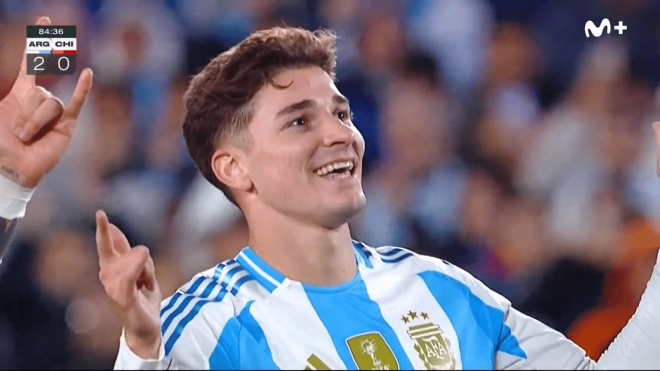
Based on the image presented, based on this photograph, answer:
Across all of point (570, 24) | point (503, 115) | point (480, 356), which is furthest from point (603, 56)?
point (480, 356)

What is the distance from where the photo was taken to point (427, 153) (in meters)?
2.60

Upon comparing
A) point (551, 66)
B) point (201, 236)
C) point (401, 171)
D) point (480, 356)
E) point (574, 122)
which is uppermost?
point (551, 66)

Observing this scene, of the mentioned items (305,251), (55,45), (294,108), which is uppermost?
(55,45)

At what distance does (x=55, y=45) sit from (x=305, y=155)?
0.88 meters

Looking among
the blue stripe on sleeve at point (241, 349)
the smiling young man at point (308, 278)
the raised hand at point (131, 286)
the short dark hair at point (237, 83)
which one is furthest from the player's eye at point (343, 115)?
the raised hand at point (131, 286)

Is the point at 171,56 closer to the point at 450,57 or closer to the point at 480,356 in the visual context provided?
the point at 450,57

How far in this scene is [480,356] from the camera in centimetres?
183

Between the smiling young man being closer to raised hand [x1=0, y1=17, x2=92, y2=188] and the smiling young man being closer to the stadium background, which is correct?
raised hand [x1=0, y1=17, x2=92, y2=188]

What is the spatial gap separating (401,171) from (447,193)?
168 millimetres

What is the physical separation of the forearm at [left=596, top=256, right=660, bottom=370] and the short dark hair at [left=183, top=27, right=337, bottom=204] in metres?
0.95

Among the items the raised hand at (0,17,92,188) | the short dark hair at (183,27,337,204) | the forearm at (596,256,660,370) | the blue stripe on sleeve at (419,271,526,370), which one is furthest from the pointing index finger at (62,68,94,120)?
the forearm at (596,256,660,370)

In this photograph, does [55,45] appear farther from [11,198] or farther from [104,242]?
[104,242]

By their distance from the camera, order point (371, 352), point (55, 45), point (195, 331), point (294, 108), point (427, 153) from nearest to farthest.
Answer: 1. point (195, 331)
2. point (371, 352)
3. point (294, 108)
4. point (55, 45)
5. point (427, 153)

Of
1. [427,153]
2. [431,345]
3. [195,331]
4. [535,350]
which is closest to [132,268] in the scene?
[195,331]
